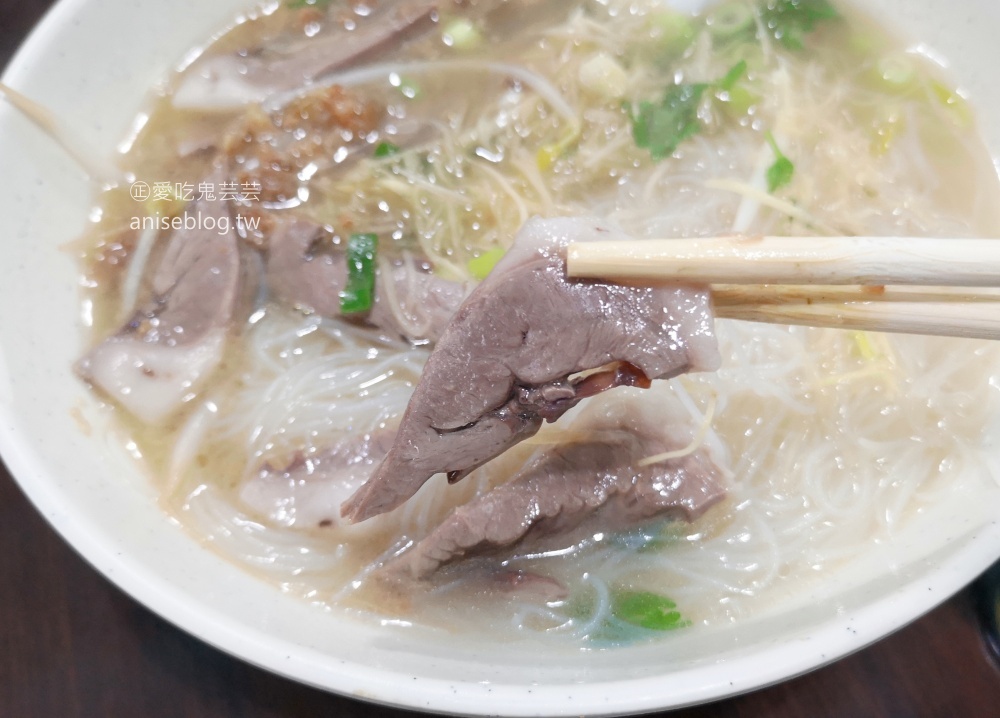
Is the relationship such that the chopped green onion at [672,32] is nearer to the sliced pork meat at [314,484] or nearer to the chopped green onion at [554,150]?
the chopped green onion at [554,150]

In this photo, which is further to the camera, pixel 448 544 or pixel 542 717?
pixel 448 544

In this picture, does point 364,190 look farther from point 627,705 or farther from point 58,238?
point 627,705

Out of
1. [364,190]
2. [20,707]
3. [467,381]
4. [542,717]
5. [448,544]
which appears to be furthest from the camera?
[364,190]

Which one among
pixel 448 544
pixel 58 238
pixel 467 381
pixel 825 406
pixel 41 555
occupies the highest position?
pixel 58 238

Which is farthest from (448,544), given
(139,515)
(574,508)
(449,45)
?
(449,45)

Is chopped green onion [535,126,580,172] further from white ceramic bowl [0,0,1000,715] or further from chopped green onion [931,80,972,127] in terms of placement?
white ceramic bowl [0,0,1000,715]

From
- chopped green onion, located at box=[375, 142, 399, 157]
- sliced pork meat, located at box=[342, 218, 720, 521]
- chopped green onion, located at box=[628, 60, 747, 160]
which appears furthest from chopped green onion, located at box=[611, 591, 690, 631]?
chopped green onion, located at box=[375, 142, 399, 157]
